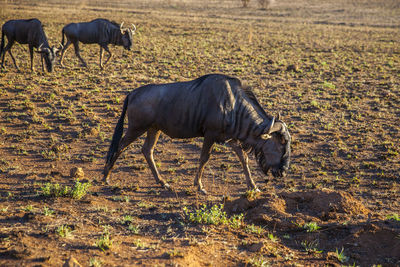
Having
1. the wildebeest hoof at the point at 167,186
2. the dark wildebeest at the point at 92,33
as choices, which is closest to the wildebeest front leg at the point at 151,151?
the wildebeest hoof at the point at 167,186

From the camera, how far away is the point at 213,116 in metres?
6.71

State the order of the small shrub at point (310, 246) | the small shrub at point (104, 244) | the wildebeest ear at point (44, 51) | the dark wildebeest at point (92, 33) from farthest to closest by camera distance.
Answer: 1. the dark wildebeest at point (92, 33)
2. the wildebeest ear at point (44, 51)
3. the small shrub at point (310, 246)
4. the small shrub at point (104, 244)

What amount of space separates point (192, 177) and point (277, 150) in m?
2.10

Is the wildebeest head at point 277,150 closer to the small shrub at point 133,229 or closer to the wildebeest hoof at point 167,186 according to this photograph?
the wildebeest hoof at point 167,186

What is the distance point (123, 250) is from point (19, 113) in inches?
332

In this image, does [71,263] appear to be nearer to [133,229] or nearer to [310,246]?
[133,229]

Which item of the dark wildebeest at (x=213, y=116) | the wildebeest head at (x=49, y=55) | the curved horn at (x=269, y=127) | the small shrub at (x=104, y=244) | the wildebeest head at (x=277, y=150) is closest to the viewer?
the small shrub at (x=104, y=244)

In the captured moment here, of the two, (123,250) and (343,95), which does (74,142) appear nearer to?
(123,250)

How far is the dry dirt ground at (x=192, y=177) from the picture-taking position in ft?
15.7

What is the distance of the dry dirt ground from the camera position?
4.80m

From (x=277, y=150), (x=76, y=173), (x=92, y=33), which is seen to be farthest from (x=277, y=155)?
(x=92, y=33)

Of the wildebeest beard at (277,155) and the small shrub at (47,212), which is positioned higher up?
the wildebeest beard at (277,155)

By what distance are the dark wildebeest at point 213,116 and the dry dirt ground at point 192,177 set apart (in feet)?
2.68

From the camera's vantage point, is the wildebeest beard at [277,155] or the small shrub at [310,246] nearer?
the small shrub at [310,246]
